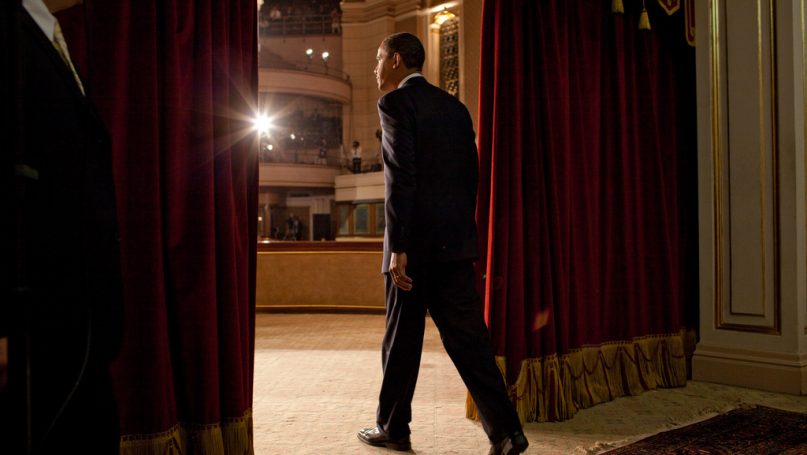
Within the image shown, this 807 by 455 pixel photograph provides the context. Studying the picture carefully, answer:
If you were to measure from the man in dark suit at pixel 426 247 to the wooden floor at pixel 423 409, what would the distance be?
272mm

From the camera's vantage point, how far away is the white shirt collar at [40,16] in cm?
85

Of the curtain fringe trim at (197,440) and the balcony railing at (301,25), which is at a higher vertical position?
the balcony railing at (301,25)

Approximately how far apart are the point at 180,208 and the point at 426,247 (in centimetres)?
80

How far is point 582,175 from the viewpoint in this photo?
293 cm

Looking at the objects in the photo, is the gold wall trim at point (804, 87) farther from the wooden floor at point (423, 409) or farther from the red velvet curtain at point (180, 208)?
the red velvet curtain at point (180, 208)

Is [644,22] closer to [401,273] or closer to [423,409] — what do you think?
[401,273]

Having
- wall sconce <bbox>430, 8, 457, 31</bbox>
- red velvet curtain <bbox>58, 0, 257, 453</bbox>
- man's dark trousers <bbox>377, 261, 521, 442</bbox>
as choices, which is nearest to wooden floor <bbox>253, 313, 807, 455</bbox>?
man's dark trousers <bbox>377, 261, 521, 442</bbox>

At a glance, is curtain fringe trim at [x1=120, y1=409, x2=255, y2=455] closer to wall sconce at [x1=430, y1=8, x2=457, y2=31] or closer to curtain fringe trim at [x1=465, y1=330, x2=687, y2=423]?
curtain fringe trim at [x1=465, y1=330, x2=687, y2=423]

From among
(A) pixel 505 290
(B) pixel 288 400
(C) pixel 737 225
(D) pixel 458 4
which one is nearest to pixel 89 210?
(A) pixel 505 290

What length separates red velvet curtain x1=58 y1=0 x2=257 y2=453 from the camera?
163cm

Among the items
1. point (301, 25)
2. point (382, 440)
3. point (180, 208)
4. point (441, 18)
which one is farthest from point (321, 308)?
point (301, 25)

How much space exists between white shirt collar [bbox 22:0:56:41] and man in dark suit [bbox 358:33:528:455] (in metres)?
1.25

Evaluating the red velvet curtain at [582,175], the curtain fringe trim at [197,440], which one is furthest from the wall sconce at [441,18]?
the curtain fringe trim at [197,440]

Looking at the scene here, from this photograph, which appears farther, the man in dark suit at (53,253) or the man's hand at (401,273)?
the man's hand at (401,273)
